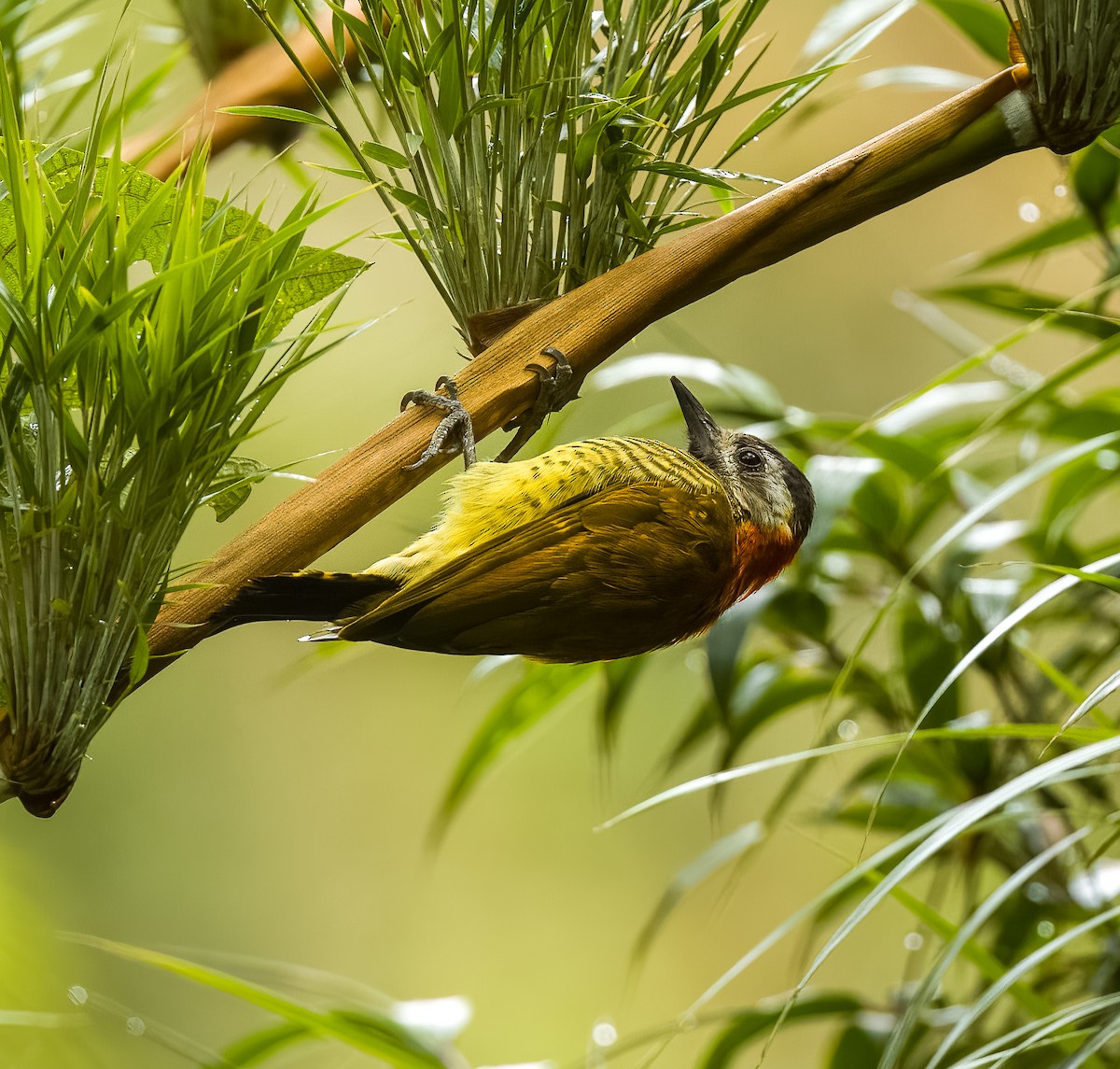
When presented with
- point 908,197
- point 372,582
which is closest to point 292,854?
point 372,582

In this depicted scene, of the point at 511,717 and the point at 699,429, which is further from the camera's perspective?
the point at 511,717

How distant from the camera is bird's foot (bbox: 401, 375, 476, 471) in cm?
30

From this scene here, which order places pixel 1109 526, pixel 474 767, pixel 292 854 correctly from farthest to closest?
pixel 1109 526 → pixel 292 854 → pixel 474 767

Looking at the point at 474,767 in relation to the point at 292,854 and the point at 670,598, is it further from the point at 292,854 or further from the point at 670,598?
the point at 292,854

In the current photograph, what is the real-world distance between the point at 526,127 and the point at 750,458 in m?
0.22

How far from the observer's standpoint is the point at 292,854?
148 cm

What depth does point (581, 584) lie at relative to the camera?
1.38ft

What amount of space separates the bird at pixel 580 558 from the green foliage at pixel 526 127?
8 cm

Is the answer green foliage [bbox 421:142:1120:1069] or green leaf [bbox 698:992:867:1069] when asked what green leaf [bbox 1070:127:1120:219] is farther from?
green leaf [bbox 698:992:867:1069]

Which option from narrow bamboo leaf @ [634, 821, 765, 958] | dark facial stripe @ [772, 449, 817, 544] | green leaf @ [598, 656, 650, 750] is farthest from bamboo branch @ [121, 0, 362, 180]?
narrow bamboo leaf @ [634, 821, 765, 958]

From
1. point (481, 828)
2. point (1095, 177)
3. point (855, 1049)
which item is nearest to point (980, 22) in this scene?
point (1095, 177)

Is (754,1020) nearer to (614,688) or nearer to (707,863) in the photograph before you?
(707,863)

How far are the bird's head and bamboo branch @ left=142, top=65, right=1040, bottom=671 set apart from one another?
18cm

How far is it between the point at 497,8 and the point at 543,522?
0.19 meters
